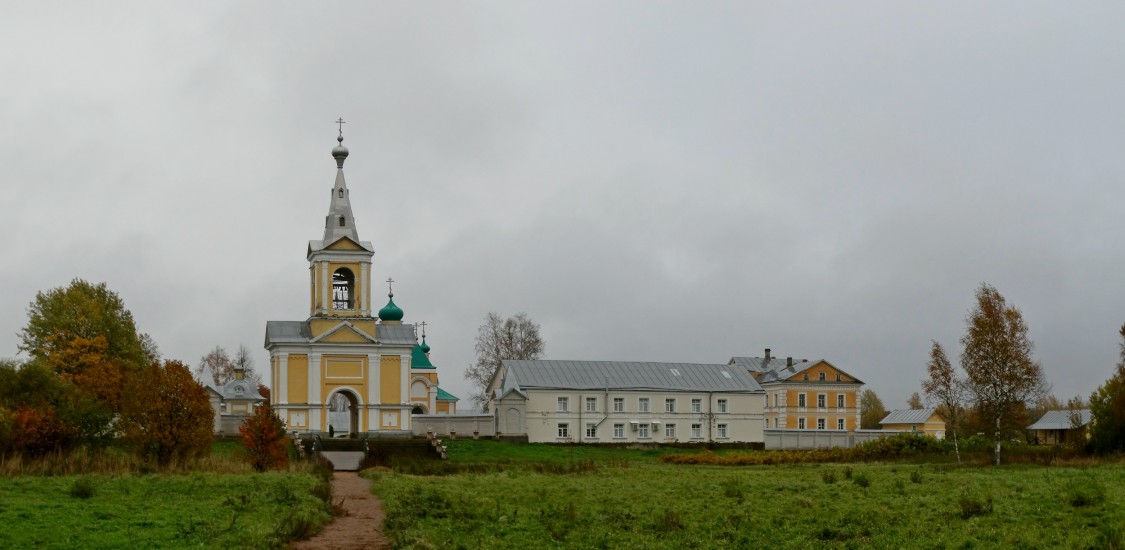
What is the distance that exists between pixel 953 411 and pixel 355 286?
87.1ft

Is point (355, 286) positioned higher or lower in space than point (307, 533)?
higher

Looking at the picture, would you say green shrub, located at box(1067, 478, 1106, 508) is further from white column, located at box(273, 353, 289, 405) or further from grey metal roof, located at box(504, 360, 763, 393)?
grey metal roof, located at box(504, 360, 763, 393)

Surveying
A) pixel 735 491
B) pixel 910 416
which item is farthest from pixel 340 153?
pixel 910 416

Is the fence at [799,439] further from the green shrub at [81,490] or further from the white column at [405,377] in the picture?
the green shrub at [81,490]

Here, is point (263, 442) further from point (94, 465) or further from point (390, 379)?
point (390, 379)

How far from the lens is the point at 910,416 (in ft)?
318

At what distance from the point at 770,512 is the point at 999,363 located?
21.9 m

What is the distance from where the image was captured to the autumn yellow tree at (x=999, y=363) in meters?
39.3

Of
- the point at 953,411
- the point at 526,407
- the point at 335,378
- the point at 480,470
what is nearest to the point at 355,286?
the point at 335,378

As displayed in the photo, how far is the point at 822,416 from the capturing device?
81250 mm

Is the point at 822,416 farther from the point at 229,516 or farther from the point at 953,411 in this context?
the point at 229,516

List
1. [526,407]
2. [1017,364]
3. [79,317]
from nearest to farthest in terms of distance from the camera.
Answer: [1017,364], [79,317], [526,407]

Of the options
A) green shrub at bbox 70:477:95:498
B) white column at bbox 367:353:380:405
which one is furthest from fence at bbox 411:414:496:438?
green shrub at bbox 70:477:95:498

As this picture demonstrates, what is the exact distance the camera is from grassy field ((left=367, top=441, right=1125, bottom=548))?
17.3 m
